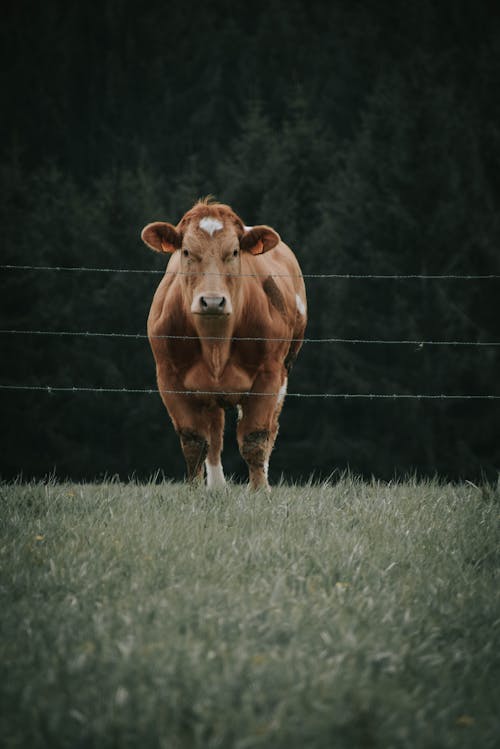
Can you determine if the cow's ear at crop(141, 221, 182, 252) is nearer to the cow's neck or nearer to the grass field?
the cow's neck

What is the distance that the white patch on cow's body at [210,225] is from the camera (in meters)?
6.89

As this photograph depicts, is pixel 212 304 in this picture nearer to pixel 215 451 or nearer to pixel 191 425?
pixel 191 425

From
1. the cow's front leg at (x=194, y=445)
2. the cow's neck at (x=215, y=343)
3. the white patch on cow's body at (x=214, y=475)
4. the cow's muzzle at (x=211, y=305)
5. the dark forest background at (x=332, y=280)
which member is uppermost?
the cow's muzzle at (x=211, y=305)

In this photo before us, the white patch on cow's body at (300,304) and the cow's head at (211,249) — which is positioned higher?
the cow's head at (211,249)

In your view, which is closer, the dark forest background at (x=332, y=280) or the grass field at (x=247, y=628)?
the grass field at (x=247, y=628)

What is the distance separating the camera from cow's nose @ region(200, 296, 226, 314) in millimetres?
6434

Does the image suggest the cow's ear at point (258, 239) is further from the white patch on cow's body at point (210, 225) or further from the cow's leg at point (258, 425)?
the cow's leg at point (258, 425)

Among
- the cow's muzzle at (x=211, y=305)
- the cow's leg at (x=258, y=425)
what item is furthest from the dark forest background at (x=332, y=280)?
the cow's muzzle at (x=211, y=305)

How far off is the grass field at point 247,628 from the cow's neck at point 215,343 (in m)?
1.75

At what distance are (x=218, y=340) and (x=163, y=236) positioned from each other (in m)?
0.87

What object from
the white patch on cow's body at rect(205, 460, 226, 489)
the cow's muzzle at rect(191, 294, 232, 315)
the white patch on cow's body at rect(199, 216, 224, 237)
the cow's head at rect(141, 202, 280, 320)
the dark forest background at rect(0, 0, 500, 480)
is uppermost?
the white patch on cow's body at rect(199, 216, 224, 237)

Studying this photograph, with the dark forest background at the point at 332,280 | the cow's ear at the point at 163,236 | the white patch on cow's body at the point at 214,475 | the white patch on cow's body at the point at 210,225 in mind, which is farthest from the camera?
the dark forest background at the point at 332,280

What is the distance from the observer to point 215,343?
23.1 feet

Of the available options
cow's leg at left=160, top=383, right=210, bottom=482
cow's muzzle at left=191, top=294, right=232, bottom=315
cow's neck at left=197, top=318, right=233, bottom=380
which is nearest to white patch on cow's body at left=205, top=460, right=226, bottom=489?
cow's leg at left=160, top=383, right=210, bottom=482
